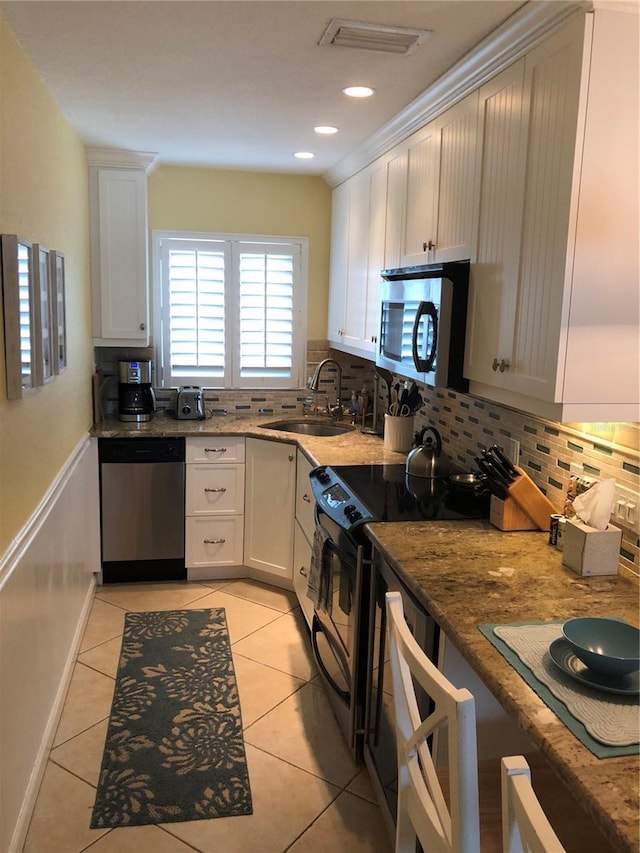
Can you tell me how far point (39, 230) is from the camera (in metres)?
2.51

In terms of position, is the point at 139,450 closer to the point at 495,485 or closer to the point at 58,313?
the point at 58,313

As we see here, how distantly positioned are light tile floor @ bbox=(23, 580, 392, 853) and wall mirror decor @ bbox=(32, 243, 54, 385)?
53.0 inches

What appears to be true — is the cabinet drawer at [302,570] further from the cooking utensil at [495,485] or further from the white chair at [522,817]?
the white chair at [522,817]

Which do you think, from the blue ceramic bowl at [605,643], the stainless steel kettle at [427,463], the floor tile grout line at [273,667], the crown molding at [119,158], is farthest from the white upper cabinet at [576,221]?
the crown molding at [119,158]

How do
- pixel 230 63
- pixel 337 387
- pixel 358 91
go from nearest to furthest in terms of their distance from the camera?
1. pixel 230 63
2. pixel 358 91
3. pixel 337 387

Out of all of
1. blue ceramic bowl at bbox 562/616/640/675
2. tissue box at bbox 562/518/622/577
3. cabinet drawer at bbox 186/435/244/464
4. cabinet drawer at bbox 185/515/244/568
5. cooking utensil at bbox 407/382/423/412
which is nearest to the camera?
blue ceramic bowl at bbox 562/616/640/675

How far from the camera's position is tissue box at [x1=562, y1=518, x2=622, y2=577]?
1.87 metres

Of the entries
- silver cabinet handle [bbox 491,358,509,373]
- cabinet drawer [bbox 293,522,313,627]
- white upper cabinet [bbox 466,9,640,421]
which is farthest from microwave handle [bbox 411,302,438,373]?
cabinet drawer [bbox 293,522,313,627]

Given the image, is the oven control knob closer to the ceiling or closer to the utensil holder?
the utensil holder

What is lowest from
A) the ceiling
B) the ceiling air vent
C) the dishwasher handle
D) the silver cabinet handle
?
the dishwasher handle

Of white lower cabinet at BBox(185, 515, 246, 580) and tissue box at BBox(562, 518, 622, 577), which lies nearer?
tissue box at BBox(562, 518, 622, 577)

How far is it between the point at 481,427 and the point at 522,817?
2.04 meters

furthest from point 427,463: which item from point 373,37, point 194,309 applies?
point 194,309

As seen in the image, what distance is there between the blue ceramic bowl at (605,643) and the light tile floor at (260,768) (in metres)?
1.12
